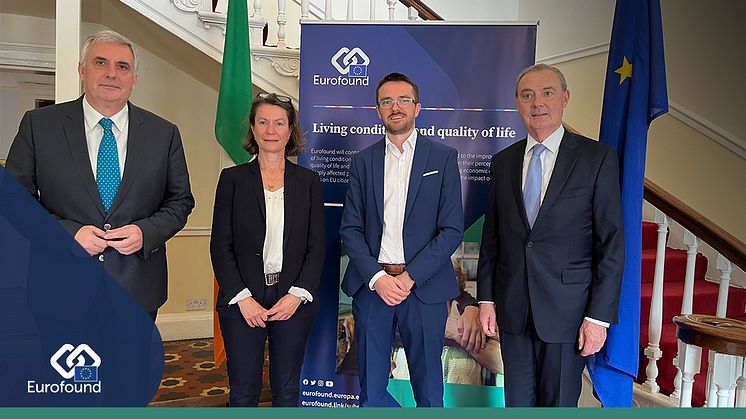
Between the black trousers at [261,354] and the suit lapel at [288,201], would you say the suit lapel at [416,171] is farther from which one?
the black trousers at [261,354]

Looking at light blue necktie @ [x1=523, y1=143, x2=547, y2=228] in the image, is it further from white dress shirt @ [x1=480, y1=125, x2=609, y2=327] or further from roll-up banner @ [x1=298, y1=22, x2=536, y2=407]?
roll-up banner @ [x1=298, y1=22, x2=536, y2=407]

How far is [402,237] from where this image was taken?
7.39 ft

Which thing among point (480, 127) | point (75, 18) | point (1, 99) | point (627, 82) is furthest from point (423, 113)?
point (1, 99)

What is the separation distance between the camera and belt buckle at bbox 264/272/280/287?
2.21 meters

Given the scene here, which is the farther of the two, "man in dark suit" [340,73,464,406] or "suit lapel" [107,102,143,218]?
"man in dark suit" [340,73,464,406]

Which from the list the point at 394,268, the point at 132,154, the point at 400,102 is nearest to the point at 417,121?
the point at 400,102

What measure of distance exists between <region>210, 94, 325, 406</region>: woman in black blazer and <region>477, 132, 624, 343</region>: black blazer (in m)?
0.76

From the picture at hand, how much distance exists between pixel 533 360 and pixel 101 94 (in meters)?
1.73

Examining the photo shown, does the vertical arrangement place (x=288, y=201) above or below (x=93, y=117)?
below

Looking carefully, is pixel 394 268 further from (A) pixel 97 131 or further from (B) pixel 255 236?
(A) pixel 97 131

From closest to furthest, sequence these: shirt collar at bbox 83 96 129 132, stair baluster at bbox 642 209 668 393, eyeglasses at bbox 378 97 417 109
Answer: shirt collar at bbox 83 96 129 132
eyeglasses at bbox 378 97 417 109
stair baluster at bbox 642 209 668 393

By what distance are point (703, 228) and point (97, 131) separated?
7.96 feet

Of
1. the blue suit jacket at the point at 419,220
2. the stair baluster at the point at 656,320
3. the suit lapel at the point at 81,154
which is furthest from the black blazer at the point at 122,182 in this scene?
the stair baluster at the point at 656,320
